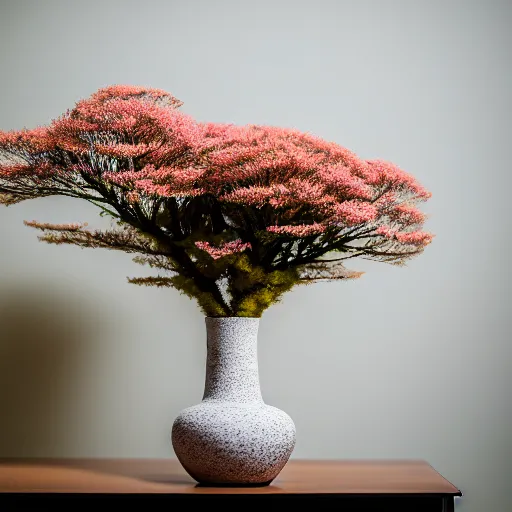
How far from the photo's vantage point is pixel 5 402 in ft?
8.71

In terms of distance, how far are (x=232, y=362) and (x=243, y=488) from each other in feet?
1.03

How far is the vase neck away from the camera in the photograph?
201cm

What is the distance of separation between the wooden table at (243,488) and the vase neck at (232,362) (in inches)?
9.2

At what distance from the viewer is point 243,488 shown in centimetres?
190

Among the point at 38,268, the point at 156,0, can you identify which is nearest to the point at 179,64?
the point at 156,0

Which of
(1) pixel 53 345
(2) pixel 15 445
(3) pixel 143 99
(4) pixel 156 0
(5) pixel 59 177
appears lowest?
(2) pixel 15 445

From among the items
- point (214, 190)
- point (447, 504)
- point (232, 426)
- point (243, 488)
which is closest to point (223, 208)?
point (214, 190)

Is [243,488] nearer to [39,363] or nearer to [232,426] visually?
[232,426]

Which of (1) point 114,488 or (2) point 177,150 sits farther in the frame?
(2) point 177,150

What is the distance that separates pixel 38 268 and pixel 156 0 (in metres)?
1.06

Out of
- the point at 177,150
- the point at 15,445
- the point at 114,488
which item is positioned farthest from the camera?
the point at 15,445

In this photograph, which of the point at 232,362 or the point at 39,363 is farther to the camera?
the point at 39,363

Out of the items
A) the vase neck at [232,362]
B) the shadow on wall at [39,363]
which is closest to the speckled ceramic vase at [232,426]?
Result: the vase neck at [232,362]

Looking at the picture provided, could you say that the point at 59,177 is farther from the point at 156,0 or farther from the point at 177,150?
the point at 156,0
